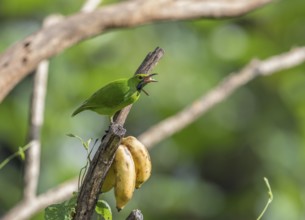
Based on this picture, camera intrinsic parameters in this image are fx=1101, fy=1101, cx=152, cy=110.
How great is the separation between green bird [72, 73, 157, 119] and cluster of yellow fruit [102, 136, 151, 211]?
0.19 feet

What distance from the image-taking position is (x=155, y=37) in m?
4.53

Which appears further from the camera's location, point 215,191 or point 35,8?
point 215,191

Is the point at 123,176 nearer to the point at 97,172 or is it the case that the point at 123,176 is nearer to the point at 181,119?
the point at 97,172

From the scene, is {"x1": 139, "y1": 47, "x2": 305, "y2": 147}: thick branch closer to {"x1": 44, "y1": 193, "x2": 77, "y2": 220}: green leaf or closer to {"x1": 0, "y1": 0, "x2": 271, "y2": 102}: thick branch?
{"x1": 0, "y1": 0, "x2": 271, "y2": 102}: thick branch

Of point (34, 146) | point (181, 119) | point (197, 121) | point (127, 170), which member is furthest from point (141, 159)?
point (197, 121)

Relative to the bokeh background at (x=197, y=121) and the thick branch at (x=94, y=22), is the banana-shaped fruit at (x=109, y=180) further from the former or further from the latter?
the bokeh background at (x=197, y=121)

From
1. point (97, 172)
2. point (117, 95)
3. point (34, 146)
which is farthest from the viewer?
point (34, 146)

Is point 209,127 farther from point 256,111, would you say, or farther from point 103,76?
point 103,76

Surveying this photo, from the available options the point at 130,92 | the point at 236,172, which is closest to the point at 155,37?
the point at 236,172

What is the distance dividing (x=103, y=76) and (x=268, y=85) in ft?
2.79

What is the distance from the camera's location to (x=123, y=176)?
→ 1.28 metres

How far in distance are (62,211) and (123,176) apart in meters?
0.09

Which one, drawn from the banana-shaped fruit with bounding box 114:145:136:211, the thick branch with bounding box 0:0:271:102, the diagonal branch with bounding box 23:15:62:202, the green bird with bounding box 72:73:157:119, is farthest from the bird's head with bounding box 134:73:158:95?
the diagonal branch with bounding box 23:15:62:202

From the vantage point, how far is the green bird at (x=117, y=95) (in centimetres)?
137
